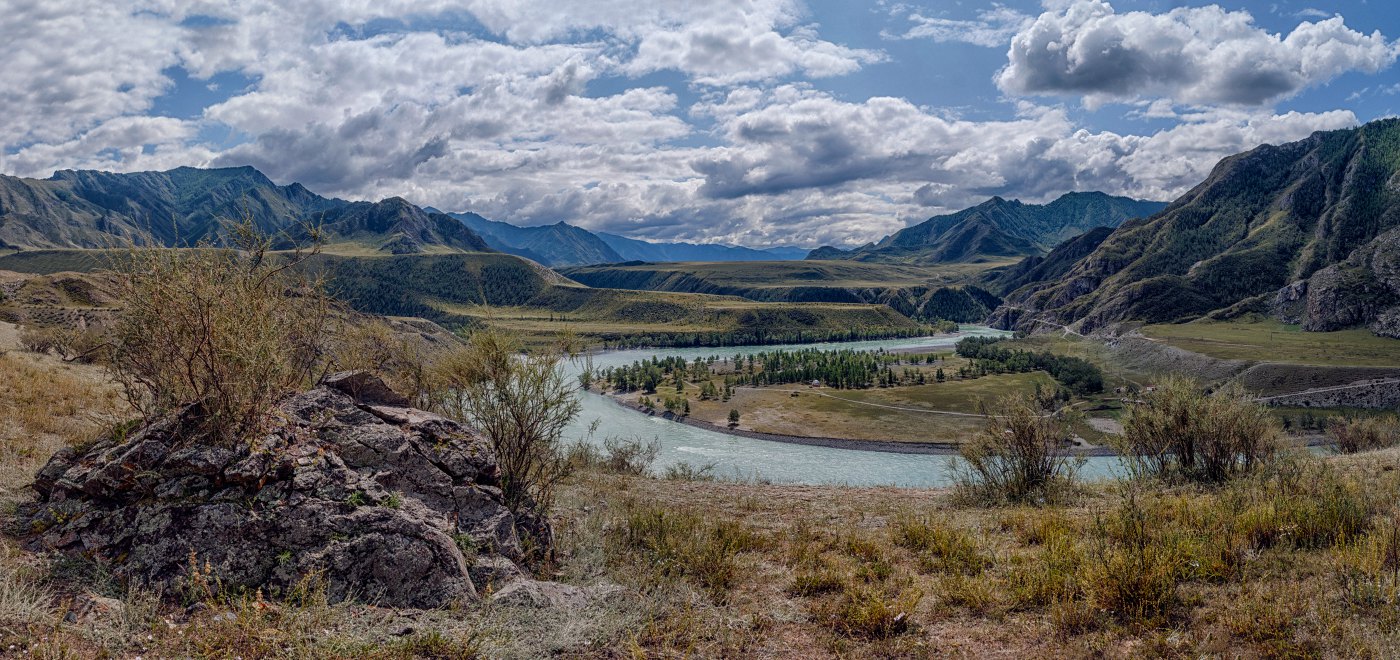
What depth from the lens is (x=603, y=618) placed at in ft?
20.6

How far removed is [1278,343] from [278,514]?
539 feet

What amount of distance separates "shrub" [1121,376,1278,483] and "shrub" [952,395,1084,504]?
4.84ft

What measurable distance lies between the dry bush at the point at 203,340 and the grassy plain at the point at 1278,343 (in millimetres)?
134655

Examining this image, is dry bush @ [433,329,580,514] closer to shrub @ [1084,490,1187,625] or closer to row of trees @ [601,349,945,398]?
shrub @ [1084,490,1187,625]

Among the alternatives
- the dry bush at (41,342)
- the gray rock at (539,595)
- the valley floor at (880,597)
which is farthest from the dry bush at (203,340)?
the dry bush at (41,342)

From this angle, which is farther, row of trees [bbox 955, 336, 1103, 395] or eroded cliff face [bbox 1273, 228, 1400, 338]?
eroded cliff face [bbox 1273, 228, 1400, 338]

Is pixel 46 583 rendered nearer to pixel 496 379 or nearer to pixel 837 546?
pixel 496 379

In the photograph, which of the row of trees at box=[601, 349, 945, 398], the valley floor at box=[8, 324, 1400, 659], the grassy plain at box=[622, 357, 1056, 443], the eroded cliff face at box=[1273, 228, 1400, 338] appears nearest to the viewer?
the valley floor at box=[8, 324, 1400, 659]

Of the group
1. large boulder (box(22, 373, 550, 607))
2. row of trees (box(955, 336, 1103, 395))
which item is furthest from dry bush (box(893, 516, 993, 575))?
row of trees (box(955, 336, 1103, 395))

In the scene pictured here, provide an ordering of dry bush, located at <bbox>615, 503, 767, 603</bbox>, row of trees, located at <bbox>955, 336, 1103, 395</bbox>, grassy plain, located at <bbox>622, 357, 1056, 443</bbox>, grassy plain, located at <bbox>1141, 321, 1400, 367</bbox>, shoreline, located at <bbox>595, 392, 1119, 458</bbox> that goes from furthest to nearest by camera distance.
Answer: grassy plain, located at <bbox>1141, 321, 1400, 367</bbox> < row of trees, located at <bbox>955, 336, 1103, 395</bbox> < grassy plain, located at <bbox>622, 357, 1056, 443</bbox> < shoreline, located at <bbox>595, 392, 1119, 458</bbox> < dry bush, located at <bbox>615, 503, 767, 603</bbox>

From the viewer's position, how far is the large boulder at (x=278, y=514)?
620cm

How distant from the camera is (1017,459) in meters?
14.6

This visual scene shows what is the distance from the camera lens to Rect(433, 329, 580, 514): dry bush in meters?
9.67

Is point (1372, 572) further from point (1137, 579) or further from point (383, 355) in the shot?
point (383, 355)
